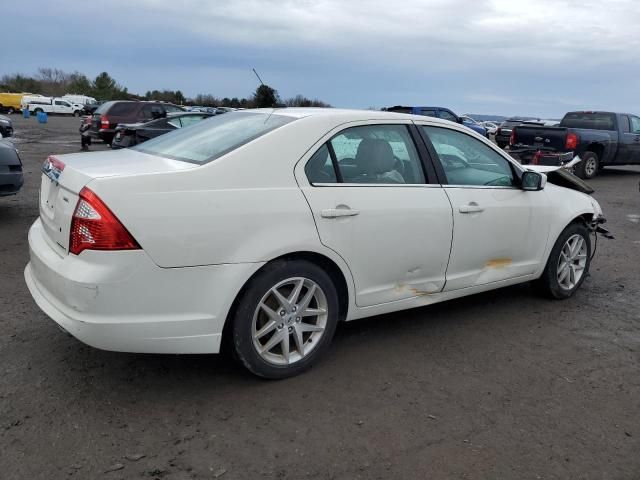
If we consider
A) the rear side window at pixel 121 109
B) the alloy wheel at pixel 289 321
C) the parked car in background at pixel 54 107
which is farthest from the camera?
the parked car in background at pixel 54 107

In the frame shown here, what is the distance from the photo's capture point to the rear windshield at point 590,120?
1561 cm

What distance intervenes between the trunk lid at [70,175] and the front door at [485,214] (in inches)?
74.6

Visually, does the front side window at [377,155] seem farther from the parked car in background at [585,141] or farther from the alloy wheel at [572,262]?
the parked car in background at [585,141]

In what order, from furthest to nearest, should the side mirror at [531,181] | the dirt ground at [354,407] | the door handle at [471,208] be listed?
the side mirror at [531,181] < the door handle at [471,208] < the dirt ground at [354,407]

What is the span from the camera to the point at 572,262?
5.10 m

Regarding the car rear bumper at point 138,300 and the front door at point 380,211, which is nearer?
the car rear bumper at point 138,300

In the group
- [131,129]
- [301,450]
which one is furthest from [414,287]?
[131,129]

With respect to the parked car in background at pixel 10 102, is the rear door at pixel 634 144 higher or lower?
higher

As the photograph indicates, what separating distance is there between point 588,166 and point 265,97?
37.5 ft

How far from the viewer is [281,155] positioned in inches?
130

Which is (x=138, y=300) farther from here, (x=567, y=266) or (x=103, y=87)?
(x=103, y=87)

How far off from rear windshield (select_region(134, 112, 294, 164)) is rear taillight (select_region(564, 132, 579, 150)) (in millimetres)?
12019

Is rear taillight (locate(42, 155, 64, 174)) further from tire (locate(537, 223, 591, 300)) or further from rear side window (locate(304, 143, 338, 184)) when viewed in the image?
tire (locate(537, 223, 591, 300))

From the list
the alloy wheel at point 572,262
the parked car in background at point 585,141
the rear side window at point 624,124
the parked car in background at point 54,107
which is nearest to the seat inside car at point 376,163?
the alloy wheel at point 572,262
